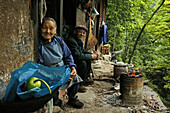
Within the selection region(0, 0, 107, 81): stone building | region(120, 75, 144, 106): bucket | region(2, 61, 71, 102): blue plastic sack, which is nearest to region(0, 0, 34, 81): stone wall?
region(0, 0, 107, 81): stone building

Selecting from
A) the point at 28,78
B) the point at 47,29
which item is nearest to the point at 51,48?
the point at 47,29

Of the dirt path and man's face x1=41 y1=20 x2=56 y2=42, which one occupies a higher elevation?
man's face x1=41 y1=20 x2=56 y2=42

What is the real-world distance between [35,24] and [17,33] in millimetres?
600

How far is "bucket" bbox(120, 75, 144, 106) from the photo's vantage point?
3078mm

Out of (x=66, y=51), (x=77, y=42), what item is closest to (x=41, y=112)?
(x=66, y=51)

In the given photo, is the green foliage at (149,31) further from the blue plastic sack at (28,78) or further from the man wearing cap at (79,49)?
the blue plastic sack at (28,78)

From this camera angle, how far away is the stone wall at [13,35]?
1384 millimetres

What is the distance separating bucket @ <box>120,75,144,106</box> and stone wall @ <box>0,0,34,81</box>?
84.2 inches

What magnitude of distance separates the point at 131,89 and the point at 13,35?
257 cm

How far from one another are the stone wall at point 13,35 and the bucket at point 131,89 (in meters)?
2.14

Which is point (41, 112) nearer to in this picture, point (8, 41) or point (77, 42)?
point (8, 41)

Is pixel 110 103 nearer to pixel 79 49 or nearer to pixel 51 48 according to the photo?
pixel 79 49

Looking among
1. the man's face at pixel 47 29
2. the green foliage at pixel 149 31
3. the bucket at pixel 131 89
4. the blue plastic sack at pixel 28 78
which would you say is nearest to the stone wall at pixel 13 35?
the man's face at pixel 47 29

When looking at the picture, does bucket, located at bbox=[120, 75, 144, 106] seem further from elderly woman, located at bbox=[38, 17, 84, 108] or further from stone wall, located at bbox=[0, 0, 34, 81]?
stone wall, located at bbox=[0, 0, 34, 81]
